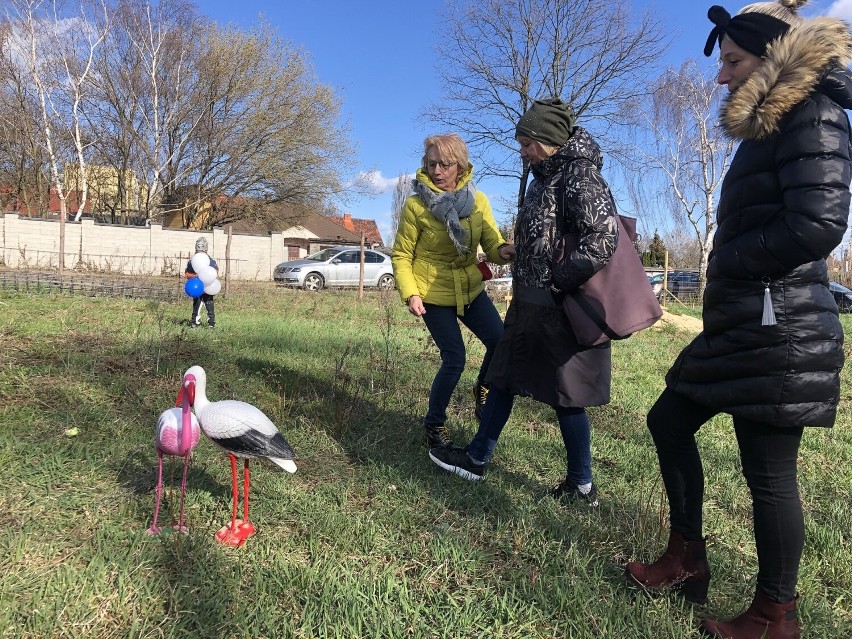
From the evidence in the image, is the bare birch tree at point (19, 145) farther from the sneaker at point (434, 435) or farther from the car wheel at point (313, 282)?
the sneaker at point (434, 435)

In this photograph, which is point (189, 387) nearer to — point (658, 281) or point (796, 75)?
point (796, 75)

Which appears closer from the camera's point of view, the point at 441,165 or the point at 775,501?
the point at 775,501

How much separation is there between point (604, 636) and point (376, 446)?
1.74 meters

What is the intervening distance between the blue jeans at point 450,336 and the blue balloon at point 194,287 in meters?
5.04

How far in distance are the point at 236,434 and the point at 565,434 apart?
139cm

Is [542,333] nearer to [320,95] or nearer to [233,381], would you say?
[233,381]

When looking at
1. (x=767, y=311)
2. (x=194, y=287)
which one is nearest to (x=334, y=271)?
(x=194, y=287)

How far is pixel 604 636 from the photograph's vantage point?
1687mm

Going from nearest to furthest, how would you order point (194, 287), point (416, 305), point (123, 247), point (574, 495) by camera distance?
point (574, 495)
point (416, 305)
point (194, 287)
point (123, 247)

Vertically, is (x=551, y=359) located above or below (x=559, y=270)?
below

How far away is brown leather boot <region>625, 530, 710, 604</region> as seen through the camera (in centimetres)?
183

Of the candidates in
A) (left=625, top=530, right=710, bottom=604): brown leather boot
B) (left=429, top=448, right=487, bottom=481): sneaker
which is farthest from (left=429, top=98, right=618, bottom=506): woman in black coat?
(left=625, top=530, right=710, bottom=604): brown leather boot

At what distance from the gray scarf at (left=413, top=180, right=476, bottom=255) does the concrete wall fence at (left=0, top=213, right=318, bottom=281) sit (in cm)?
1656

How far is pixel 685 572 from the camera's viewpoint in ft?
6.01
